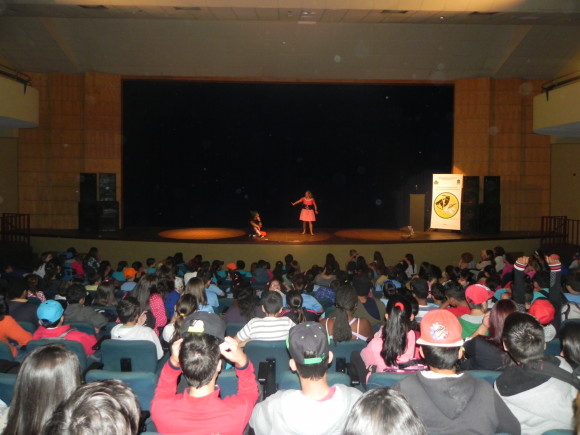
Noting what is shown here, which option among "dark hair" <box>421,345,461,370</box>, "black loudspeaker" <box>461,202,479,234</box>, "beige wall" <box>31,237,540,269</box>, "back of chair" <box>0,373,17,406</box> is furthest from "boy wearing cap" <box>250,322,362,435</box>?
"black loudspeaker" <box>461,202,479,234</box>

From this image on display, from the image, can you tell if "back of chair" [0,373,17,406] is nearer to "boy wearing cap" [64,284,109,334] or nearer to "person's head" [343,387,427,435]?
"boy wearing cap" [64,284,109,334]

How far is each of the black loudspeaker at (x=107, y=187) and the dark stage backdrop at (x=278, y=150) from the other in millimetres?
1266

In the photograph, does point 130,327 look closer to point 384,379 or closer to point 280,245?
point 384,379

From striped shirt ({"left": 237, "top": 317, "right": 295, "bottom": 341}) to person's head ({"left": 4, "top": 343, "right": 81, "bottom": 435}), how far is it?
232 centimetres

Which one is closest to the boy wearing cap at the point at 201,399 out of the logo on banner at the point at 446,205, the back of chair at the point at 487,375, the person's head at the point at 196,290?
the back of chair at the point at 487,375

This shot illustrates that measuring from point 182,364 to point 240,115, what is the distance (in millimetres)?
14292

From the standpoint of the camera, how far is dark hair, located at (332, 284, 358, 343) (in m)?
4.05

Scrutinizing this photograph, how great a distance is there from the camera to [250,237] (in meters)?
13.5

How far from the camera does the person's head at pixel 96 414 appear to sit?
4.62 feet

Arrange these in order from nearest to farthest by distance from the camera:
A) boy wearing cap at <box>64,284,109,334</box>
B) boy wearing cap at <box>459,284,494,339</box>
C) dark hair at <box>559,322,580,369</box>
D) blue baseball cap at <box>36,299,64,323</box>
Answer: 1. dark hair at <box>559,322,580,369</box>
2. blue baseball cap at <box>36,299,64,323</box>
3. boy wearing cap at <box>459,284,494,339</box>
4. boy wearing cap at <box>64,284,109,334</box>

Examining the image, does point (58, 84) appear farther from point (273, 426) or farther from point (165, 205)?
point (273, 426)

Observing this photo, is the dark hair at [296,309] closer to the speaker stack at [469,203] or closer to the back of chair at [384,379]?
the back of chair at [384,379]

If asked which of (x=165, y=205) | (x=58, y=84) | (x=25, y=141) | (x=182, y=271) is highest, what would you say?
(x=58, y=84)

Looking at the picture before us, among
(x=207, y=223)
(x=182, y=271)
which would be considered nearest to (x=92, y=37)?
(x=207, y=223)
